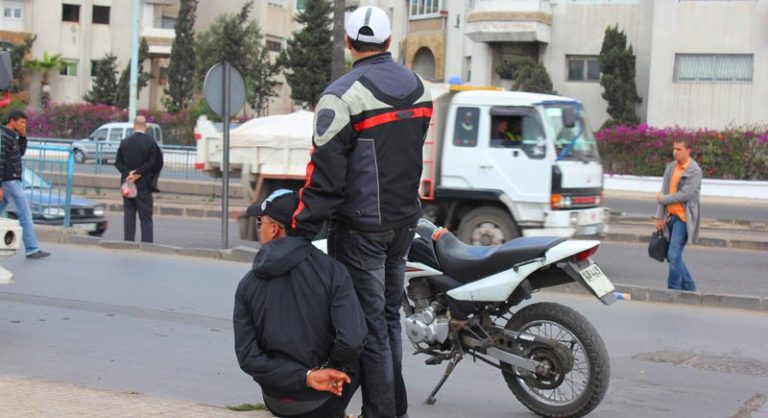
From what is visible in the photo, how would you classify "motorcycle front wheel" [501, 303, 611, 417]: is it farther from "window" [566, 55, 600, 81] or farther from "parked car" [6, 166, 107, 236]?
"window" [566, 55, 600, 81]

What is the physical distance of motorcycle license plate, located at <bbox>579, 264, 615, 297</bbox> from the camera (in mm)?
6000

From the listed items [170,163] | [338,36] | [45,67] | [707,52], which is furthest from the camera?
[45,67]

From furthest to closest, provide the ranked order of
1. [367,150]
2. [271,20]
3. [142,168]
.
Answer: [271,20] → [142,168] → [367,150]

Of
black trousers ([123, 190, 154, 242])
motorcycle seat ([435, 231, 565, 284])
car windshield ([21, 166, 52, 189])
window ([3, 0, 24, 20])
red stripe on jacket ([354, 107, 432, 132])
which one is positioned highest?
window ([3, 0, 24, 20])

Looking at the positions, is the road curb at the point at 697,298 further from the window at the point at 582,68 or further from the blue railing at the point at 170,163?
the window at the point at 582,68

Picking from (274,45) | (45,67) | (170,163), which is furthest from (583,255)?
(274,45)

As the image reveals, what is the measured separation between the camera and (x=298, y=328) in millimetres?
4309

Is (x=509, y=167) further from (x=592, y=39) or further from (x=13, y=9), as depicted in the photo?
(x=13, y=9)

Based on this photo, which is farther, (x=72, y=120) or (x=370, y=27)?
(x=72, y=120)

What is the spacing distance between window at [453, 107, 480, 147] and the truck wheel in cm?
92

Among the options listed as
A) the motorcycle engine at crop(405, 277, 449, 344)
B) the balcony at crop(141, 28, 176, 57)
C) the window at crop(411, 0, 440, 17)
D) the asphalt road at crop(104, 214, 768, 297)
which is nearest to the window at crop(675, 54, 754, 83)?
the window at crop(411, 0, 440, 17)

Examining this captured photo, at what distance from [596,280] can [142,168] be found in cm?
912

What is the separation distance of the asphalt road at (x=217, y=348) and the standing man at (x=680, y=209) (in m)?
0.82

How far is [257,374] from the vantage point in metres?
4.35
